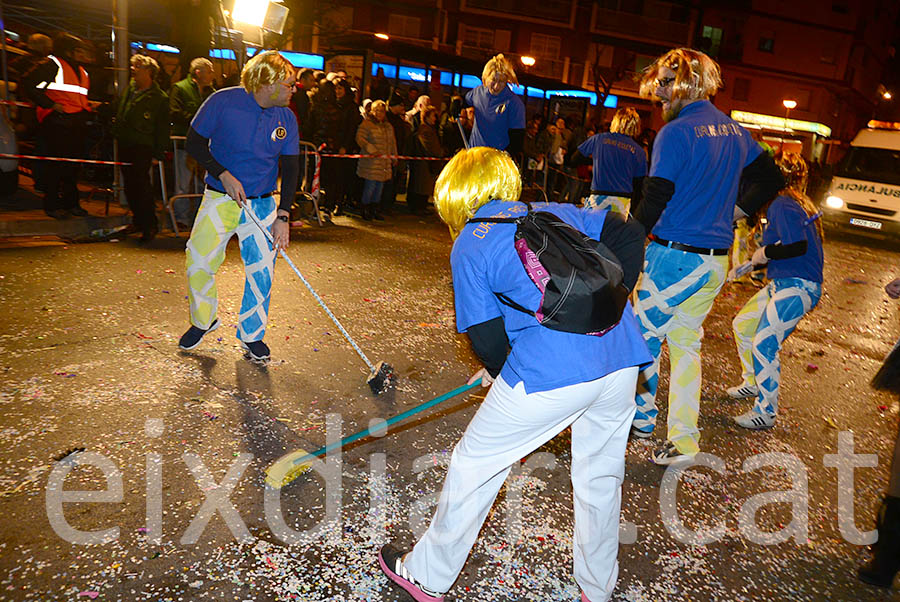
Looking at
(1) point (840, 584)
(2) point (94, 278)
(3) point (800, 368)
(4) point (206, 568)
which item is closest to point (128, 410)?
(4) point (206, 568)

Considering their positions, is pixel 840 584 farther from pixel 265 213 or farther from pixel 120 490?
pixel 265 213

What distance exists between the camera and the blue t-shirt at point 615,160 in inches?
262

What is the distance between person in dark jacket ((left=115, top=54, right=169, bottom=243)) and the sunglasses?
244 inches

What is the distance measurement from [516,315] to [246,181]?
2.88 meters

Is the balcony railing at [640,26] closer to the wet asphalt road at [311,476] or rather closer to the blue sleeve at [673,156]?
the wet asphalt road at [311,476]

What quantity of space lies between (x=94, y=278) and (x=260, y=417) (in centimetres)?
332

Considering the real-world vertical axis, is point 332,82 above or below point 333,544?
above

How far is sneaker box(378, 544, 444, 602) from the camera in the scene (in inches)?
91.4

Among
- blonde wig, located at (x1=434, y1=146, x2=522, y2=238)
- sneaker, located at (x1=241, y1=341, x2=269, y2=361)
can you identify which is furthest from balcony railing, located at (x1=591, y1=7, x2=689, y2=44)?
blonde wig, located at (x1=434, y1=146, x2=522, y2=238)

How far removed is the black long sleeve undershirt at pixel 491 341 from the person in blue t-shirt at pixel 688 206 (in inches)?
62.6

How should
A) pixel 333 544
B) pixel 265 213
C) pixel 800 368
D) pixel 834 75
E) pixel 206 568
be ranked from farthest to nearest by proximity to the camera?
pixel 834 75, pixel 800 368, pixel 265 213, pixel 333 544, pixel 206 568

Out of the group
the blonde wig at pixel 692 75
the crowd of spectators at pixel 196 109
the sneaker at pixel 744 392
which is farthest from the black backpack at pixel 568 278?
the crowd of spectators at pixel 196 109

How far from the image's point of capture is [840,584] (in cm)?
282

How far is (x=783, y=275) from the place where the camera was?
4215mm
